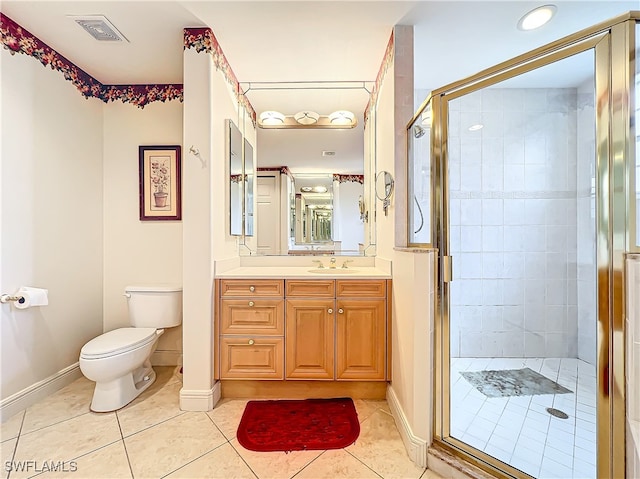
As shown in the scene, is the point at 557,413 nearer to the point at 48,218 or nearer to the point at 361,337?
the point at 361,337

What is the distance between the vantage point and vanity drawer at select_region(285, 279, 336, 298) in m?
1.81

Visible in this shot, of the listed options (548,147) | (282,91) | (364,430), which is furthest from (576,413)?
(282,91)

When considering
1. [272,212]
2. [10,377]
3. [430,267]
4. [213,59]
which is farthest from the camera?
[272,212]

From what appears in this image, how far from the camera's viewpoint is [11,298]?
162 centimetres

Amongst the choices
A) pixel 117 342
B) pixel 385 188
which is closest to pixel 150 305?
pixel 117 342

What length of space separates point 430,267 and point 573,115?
177 cm

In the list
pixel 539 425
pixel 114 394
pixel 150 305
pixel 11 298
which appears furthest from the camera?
pixel 150 305

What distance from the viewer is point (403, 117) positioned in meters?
1.75

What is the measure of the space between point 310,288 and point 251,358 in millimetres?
594

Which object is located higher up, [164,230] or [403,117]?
[403,117]

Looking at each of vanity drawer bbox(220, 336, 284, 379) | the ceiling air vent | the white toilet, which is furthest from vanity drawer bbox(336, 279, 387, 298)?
the ceiling air vent

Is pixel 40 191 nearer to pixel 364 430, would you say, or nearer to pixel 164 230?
pixel 164 230

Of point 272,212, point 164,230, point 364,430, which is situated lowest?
point 364,430

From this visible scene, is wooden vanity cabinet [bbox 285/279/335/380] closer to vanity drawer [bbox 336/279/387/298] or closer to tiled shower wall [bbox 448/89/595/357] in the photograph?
vanity drawer [bbox 336/279/387/298]
